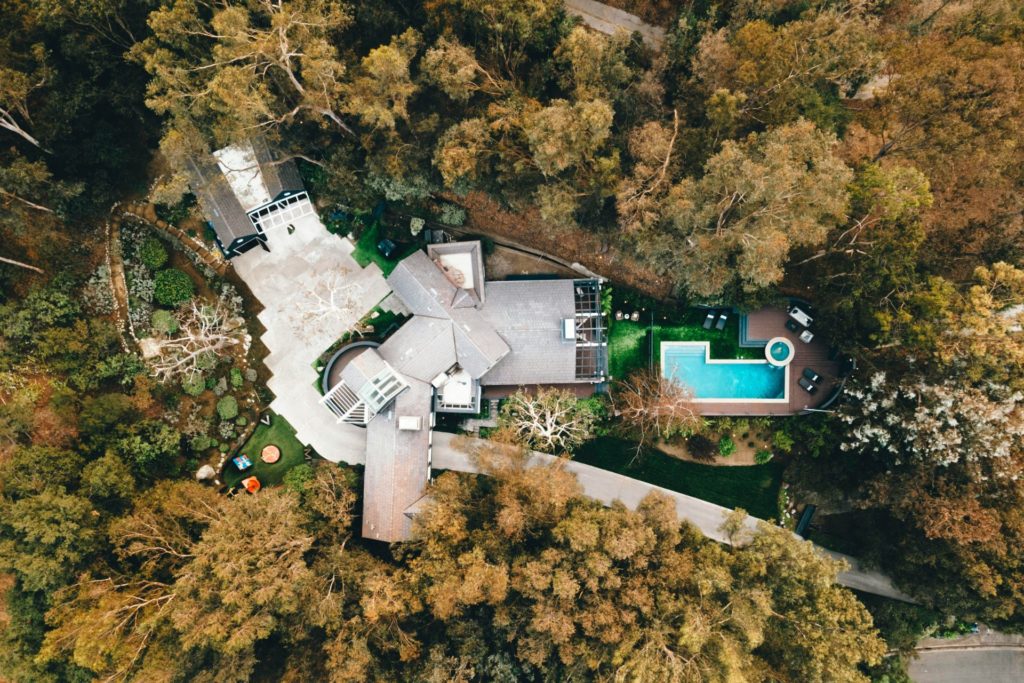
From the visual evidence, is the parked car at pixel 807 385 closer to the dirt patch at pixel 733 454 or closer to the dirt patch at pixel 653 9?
the dirt patch at pixel 733 454

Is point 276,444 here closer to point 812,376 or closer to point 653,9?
point 812,376

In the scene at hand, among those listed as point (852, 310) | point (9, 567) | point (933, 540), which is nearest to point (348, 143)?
point (9, 567)

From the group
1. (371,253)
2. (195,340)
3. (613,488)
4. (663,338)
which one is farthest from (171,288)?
(663,338)

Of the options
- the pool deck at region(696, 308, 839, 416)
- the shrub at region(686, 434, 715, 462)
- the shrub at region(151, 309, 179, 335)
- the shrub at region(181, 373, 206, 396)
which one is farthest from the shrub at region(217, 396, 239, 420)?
the pool deck at region(696, 308, 839, 416)

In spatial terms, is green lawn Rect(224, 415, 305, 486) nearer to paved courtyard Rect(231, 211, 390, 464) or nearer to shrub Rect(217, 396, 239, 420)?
paved courtyard Rect(231, 211, 390, 464)

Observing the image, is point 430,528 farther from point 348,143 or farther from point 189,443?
point 348,143

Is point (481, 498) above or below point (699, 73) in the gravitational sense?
below
